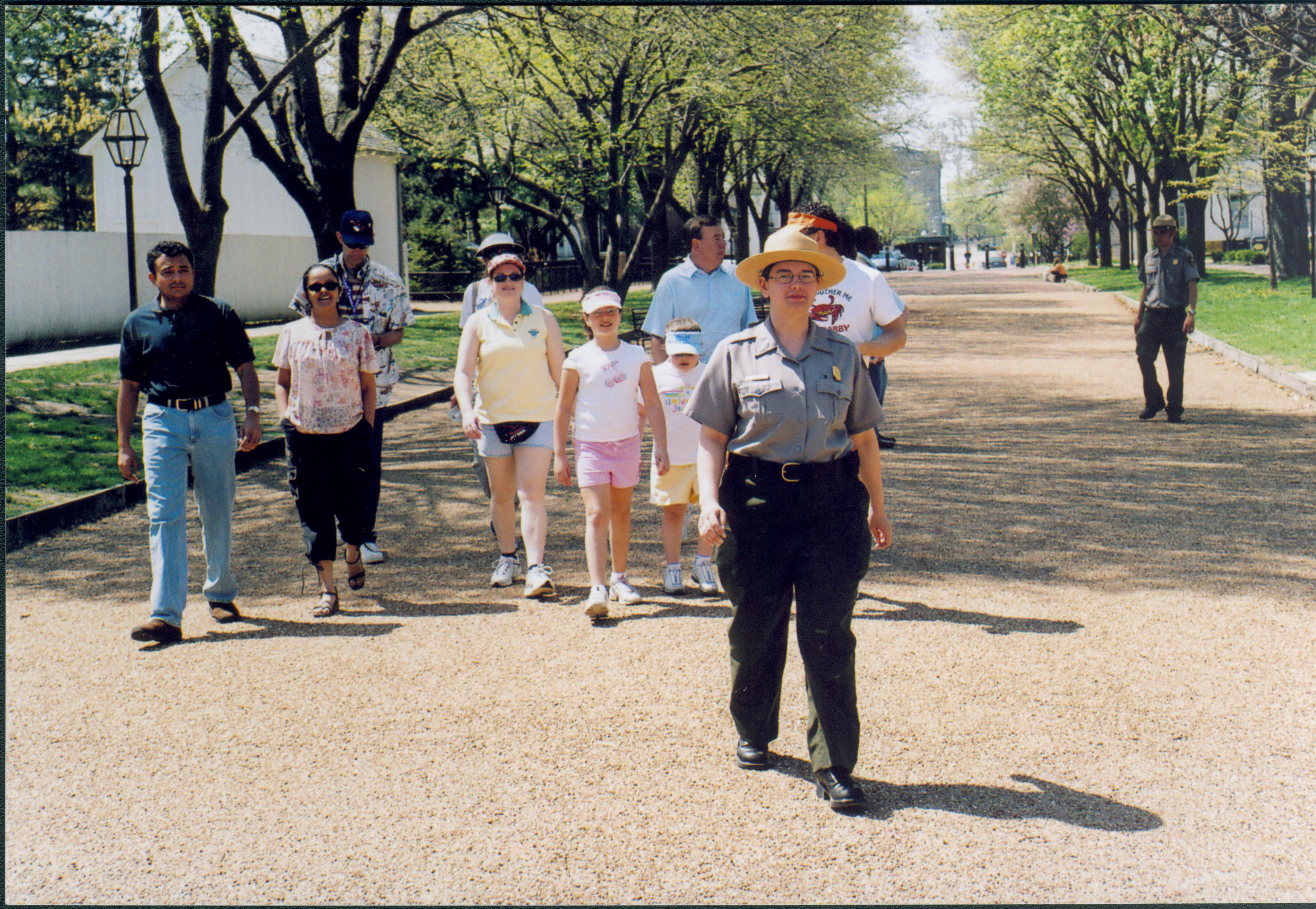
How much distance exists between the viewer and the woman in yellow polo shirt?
21.4 ft

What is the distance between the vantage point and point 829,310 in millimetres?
6410

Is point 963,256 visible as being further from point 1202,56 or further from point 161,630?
point 161,630

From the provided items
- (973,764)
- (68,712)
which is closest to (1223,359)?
(973,764)

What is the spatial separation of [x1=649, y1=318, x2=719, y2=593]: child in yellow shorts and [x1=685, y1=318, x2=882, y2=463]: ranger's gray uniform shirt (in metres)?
2.11

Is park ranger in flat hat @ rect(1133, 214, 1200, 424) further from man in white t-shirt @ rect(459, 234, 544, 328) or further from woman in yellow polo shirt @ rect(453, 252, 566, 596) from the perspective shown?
woman in yellow polo shirt @ rect(453, 252, 566, 596)

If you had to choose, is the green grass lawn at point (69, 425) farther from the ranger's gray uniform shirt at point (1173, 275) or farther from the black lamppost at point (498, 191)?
the ranger's gray uniform shirt at point (1173, 275)

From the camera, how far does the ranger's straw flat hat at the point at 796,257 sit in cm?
395

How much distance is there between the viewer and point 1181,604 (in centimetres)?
600

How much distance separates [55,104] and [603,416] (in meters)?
44.3

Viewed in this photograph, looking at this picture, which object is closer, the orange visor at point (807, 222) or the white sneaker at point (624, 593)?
the orange visor at point (807, 222)

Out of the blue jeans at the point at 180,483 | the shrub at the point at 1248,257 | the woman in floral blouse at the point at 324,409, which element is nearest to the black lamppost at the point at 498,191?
the woman in floral blouse at the point at 324,409

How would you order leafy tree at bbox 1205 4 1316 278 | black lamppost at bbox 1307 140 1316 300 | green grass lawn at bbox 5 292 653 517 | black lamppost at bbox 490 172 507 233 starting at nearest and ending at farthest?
green grass lawn at bbox 5 292 653 517, leafy tree at bbox 1205 4 1316 278, black lamppost at bbox 1307 140 1316 300, black lamppost at bbox 490 172 507 233

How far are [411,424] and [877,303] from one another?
8.83m

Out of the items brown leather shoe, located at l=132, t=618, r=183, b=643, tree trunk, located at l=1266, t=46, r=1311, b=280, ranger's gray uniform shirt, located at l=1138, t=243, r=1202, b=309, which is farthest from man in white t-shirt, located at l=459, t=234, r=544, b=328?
tree trunk, located at l=1266, t=46, r=1311, b=280
